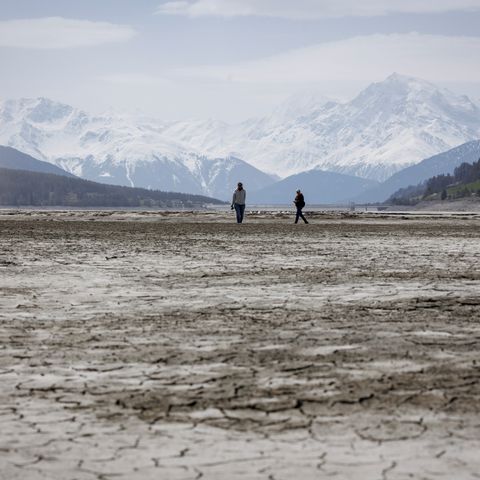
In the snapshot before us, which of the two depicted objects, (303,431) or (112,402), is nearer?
(303,431)

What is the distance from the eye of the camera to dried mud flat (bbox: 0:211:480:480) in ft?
19.7

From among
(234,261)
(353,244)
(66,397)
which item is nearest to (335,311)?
(66,397)

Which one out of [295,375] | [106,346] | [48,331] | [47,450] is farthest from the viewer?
[48,331]

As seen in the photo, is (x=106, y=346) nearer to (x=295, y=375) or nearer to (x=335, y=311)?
(x=295, y=375)

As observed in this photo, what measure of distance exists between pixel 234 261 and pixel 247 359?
47.2ft

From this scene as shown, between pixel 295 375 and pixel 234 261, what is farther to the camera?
pixel 234 261

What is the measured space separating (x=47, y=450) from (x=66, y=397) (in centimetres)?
157

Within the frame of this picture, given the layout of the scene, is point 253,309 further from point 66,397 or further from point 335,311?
point 66,397

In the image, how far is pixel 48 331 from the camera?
37.3 feet

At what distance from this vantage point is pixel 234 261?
23.7 m

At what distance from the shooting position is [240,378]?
8.40 metres

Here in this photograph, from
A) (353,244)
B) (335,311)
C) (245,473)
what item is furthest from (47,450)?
(353,244)

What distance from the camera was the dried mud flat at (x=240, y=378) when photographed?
601 cm

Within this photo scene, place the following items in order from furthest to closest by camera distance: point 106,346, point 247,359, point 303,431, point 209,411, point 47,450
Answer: point 106,346, point 247,359, point 209,411, point 303,431, point 47,450
